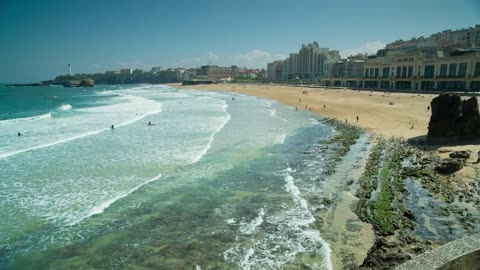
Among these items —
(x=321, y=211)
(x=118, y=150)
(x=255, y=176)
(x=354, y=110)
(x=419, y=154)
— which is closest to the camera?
(x=321, y=211)

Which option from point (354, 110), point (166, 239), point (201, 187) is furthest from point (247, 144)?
point (354, 110)

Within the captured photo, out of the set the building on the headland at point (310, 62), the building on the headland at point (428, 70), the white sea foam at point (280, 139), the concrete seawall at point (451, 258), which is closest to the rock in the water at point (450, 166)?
the white sea foam at point (280, 139)

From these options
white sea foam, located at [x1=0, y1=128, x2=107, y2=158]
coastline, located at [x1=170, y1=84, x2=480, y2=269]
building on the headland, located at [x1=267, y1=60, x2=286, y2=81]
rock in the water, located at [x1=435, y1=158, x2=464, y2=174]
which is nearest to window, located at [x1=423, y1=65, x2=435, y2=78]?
coastline, located at [x1=170, y1=84, x2=480, y2=269]

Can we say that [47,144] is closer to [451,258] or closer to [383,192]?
[383,192]

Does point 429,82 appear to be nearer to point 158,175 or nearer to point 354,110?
point 354,110

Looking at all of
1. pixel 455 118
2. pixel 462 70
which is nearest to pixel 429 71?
pixel 462 70

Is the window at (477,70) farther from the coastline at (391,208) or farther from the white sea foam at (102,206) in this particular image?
the white sea foam at (102,206)
